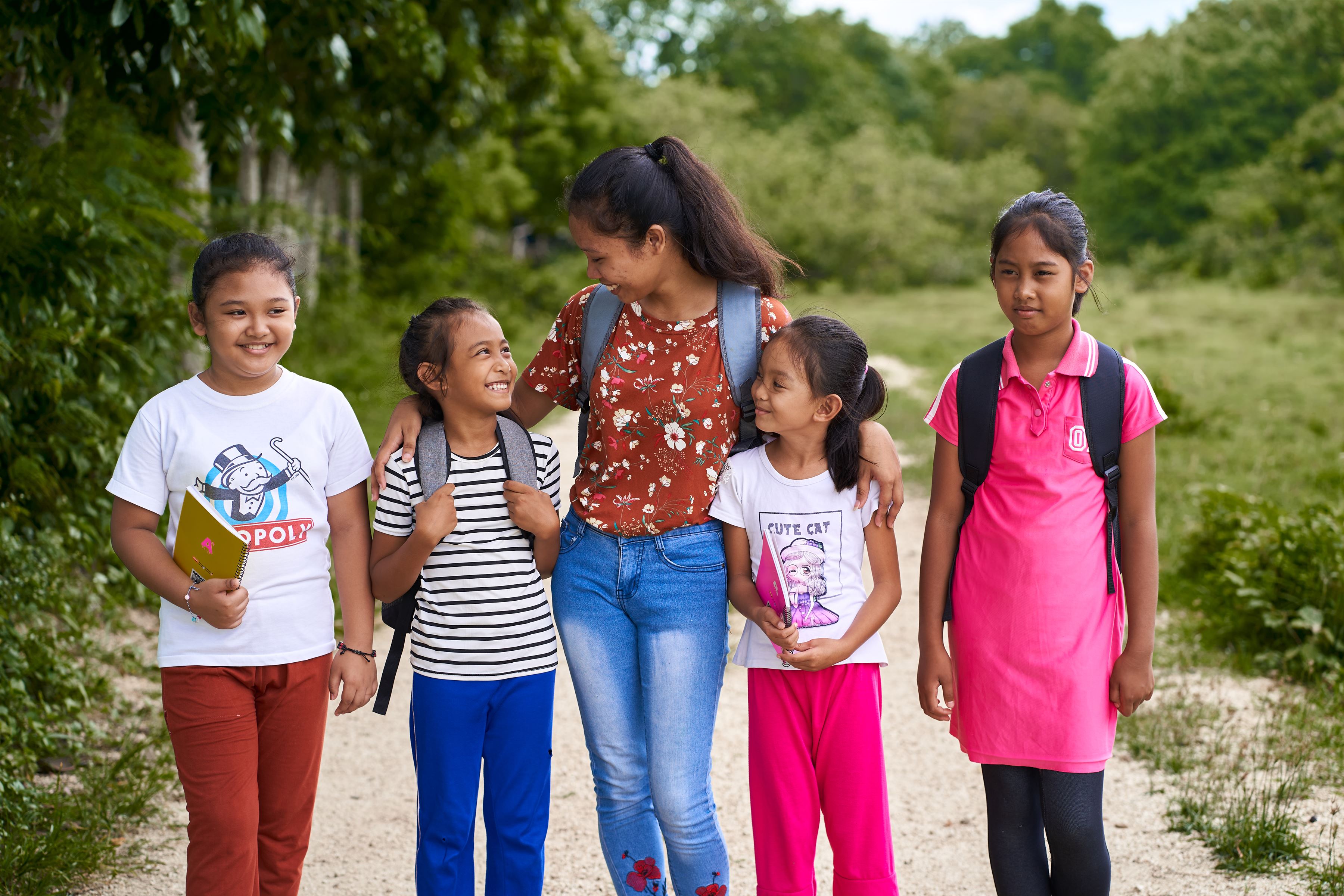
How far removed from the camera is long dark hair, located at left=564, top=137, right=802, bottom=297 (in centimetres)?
257

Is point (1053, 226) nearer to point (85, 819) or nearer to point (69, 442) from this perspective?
point (85, 819)

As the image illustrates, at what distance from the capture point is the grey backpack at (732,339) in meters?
2.64

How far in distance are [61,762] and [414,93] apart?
6.43 meters

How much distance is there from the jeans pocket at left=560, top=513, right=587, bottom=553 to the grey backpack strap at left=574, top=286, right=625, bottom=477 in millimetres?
115

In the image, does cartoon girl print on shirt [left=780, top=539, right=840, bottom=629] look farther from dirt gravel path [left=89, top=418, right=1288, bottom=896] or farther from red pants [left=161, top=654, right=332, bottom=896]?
dirt gravel path [left=89, top=418, right=1288, bottom=896]

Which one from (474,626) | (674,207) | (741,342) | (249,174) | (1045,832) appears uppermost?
(249,174)

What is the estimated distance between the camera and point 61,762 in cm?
402

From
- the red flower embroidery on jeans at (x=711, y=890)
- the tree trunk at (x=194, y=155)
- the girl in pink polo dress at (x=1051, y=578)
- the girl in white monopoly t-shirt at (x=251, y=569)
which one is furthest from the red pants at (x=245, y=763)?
the tree trunk at (x=194, y=155)

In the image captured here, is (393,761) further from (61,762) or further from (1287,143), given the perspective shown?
(1287,143)

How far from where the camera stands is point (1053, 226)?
2488 mm

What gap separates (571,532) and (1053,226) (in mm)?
1248

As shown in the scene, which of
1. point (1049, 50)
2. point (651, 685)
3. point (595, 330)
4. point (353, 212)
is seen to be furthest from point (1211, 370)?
point (1049, 50)

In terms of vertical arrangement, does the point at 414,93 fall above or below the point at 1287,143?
below

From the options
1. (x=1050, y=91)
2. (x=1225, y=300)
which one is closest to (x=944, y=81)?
(x=1050, y=91)
